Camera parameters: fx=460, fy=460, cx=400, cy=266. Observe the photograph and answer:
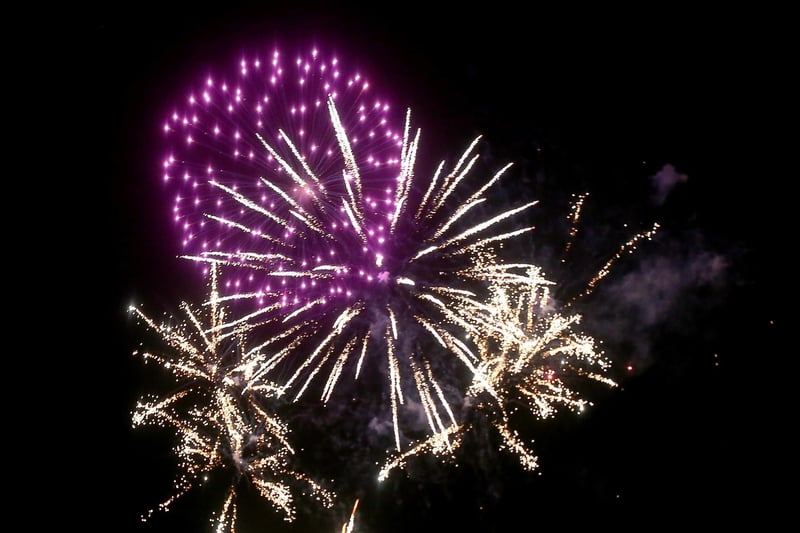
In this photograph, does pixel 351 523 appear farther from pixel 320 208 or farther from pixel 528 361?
pixel 320 208

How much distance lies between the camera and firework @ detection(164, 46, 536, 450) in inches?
285

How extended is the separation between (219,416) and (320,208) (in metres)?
5.31

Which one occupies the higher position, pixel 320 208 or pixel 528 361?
pixel 320 208

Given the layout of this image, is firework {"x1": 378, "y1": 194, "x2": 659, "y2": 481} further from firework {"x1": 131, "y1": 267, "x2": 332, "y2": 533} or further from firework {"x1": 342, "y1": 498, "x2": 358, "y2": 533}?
firework {"x1": 131, "y1": 267, "x2": 332, "y2": 533}

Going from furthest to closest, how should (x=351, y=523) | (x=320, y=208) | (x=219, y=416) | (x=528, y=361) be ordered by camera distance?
(x=351, y=523)
(x=219, y=416)
(x=528, y=361)
(x=320, y=208)

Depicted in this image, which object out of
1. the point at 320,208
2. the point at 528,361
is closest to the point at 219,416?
the point at 320,208

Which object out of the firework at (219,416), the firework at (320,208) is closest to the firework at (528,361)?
the firework at (320,208)

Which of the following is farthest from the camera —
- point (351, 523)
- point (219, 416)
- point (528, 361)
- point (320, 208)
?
point (351, 523)

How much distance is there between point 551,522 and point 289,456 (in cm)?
647

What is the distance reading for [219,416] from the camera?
31.7ft

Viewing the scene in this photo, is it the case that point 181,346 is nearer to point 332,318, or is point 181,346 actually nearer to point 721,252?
point 332,318

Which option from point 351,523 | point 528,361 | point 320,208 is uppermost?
point 320,208

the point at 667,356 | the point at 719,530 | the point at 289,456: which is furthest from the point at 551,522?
the point at 289,456

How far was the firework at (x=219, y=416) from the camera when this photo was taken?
8.39 meters
